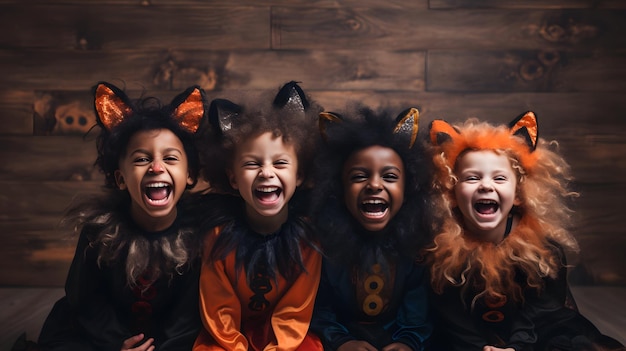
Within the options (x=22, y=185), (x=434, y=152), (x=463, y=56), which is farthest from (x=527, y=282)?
(x=22, y=185)

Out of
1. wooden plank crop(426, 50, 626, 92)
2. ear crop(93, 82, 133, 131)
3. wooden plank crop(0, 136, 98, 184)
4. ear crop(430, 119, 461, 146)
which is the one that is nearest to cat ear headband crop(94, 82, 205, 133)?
ear crop(93, 82, 133, 131)

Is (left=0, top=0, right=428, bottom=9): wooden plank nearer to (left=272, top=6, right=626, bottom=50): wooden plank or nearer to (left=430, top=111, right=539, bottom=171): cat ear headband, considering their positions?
(left=272, top=6, right=626, bottom=50): wooden plank

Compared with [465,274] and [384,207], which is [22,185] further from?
[465,274]

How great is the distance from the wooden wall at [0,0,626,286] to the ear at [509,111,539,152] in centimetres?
87

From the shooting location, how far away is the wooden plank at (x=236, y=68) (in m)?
2.66

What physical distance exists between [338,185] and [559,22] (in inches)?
54.6

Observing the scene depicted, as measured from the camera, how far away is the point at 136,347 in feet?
5.62

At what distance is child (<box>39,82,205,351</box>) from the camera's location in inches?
67.0

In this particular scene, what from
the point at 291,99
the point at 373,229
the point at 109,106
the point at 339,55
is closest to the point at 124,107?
the point at 109,106

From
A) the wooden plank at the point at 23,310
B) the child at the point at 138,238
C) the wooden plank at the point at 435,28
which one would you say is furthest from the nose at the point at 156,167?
the wooden plank at the point at 435,28

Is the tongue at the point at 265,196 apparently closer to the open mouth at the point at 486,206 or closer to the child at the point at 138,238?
the child at the point at 138,238

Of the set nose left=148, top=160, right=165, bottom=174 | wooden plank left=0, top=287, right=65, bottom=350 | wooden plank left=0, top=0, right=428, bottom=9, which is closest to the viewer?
nose left=148, top=160, right=165, bottom=174

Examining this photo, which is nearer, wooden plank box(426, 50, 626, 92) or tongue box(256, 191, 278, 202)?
tongue box(256, 191, 278, 202)

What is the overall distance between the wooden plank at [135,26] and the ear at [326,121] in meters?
1.01
